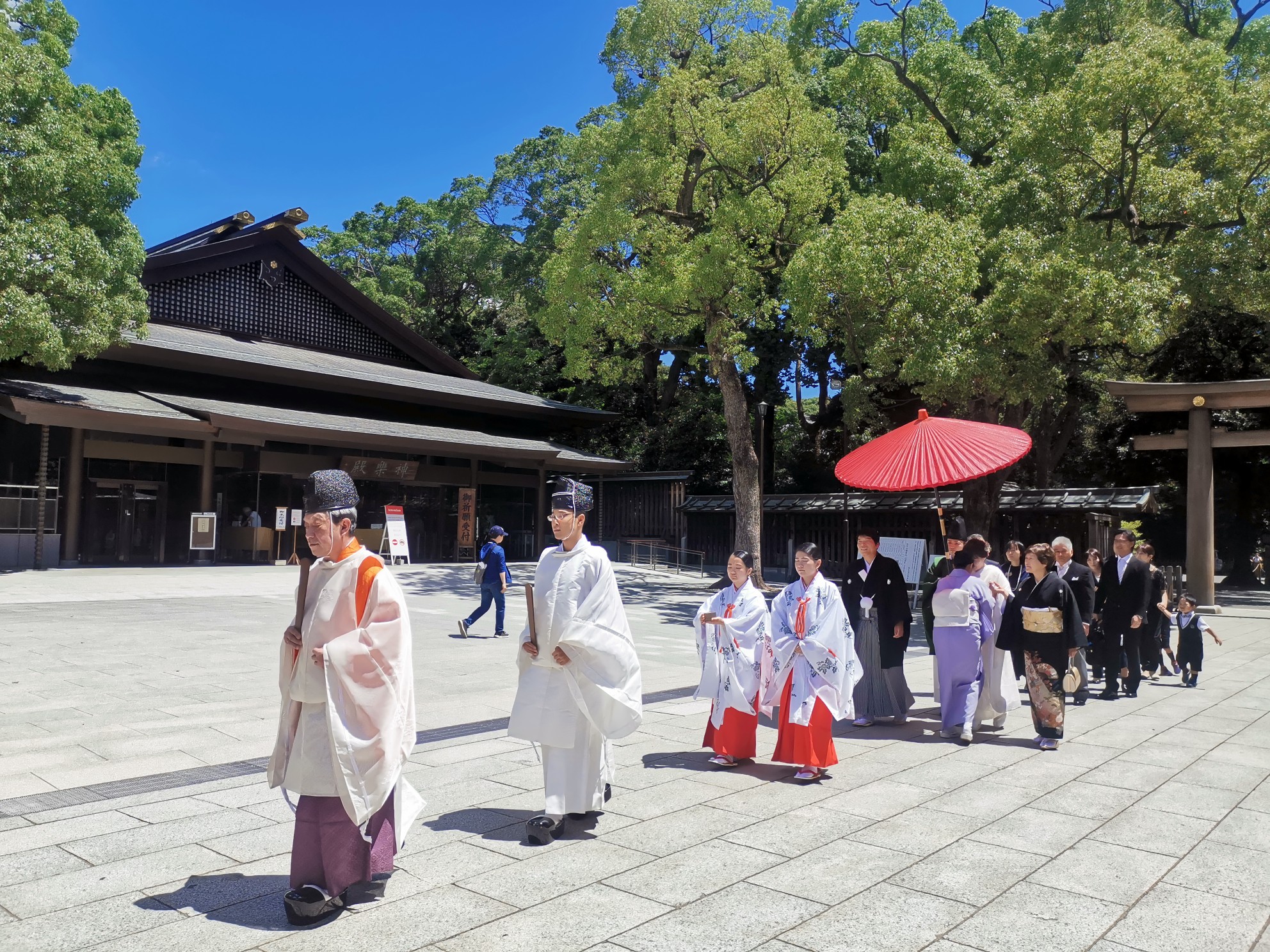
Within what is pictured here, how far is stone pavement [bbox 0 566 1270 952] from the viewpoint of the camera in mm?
3332

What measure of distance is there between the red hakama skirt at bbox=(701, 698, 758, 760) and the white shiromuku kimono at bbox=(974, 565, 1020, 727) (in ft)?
6.85

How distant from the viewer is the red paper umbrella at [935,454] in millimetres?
7703

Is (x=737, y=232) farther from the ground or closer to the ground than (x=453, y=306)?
closer to the ground

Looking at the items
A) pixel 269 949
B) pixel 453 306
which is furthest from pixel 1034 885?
pixel 453 306

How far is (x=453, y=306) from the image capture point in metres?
37.1

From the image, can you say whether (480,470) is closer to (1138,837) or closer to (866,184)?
(866,184)

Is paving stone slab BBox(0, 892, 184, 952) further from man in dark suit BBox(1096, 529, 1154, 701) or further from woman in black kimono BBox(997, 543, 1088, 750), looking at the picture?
man in dark suit BBox(1096, 529, 1154, 701)

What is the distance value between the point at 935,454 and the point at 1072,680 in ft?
6.83

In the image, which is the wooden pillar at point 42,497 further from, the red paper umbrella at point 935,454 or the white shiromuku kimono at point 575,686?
the white shiromuku kimono at point 575,686

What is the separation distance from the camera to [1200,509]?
1728 centimetres

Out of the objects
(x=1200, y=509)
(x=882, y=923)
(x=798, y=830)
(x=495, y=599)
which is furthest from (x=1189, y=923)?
(x=1200, y=509)

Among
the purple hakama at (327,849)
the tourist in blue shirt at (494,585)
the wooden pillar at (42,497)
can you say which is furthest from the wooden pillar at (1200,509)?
the wooden pillar at (42,497)

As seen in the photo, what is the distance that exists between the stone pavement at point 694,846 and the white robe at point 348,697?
0.47 meters

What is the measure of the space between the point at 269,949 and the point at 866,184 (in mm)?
21703
